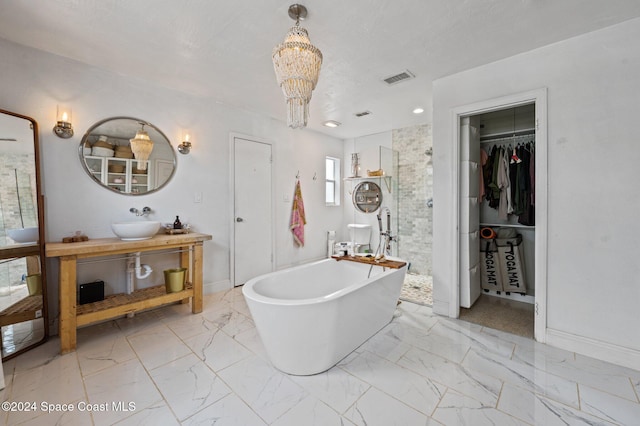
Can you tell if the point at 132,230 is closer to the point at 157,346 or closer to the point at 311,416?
the point at 157,346

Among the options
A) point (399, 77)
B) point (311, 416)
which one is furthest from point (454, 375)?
point (399, 77)

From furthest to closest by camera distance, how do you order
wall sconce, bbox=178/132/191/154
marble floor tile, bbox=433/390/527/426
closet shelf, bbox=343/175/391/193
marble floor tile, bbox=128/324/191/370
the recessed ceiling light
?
closet shelf, bbox=343/175/391/193 → the recessed ceiling light → wall sconce, bbox=178/132/191/154 → marble floor tile, bbox=128/324/191/370 → marble floor tile, bbox=433/390/527/426

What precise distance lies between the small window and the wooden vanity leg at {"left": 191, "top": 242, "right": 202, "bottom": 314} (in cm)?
289

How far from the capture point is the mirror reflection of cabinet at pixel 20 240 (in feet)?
6.46

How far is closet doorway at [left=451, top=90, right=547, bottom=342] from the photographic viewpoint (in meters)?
2.24

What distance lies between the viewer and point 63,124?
7.57ft

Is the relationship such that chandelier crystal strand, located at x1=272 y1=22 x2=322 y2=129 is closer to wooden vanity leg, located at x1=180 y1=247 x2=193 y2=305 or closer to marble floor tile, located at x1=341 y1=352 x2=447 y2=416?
marble floor tile, located at x1=341 y1=352 x2=447 y2=416

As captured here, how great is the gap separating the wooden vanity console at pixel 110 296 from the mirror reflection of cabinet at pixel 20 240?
19 cm

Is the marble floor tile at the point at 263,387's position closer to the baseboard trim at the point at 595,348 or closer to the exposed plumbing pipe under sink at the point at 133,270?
the exposed plumbing pipe under sink at the point at 133,270

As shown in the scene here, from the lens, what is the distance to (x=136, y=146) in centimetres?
275

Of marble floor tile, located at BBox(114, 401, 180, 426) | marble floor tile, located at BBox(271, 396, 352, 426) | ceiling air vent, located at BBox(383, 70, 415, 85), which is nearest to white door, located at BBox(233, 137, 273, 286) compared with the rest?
ceiling air vent, located at BBox(383, 70, 415, 85)

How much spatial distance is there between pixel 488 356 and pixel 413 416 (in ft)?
3.20

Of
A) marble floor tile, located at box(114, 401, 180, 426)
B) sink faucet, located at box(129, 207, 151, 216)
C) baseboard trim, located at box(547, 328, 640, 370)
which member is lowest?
marble floor tile, located at box(114, 401, 180, 426)

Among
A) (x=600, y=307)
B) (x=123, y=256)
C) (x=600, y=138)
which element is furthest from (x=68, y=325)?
(x=600, y=138)
